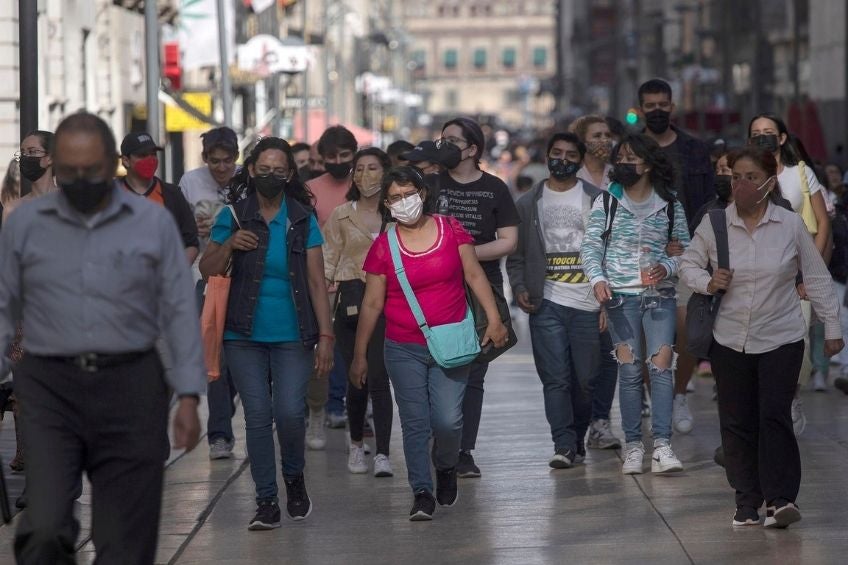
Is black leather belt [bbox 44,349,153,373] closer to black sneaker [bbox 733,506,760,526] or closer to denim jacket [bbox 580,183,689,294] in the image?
black sneaker [bbox 733,506,760,526]

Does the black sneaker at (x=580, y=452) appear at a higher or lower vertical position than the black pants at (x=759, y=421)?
lower

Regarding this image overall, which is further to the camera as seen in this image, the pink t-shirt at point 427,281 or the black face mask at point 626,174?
the black face mask at point 626,174

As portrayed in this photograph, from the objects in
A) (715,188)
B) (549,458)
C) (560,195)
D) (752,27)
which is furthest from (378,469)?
(752,27)

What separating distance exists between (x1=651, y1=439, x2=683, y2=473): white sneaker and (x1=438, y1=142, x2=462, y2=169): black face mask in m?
1.87

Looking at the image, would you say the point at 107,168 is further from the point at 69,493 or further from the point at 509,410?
the point at 509,410

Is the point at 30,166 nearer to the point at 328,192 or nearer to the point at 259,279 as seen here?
the point at 259,279

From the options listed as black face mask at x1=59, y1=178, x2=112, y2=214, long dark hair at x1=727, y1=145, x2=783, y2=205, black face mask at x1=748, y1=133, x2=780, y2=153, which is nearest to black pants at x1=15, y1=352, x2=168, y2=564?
black face mask at x1=59, y1=178, x2=112, y2=214

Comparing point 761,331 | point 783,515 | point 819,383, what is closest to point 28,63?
point 761,331

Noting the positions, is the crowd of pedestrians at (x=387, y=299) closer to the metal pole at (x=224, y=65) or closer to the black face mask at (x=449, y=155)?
the black face mask at (x=449, y=155)

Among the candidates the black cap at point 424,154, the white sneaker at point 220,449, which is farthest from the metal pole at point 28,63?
the black cap at point 424,154

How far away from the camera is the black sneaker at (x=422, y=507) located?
359 inches

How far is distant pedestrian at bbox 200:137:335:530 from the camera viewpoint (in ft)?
28.8

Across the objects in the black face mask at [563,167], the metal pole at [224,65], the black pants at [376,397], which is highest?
the metal pole at [224,65]

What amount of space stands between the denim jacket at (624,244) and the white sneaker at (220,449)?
8.66 feet
